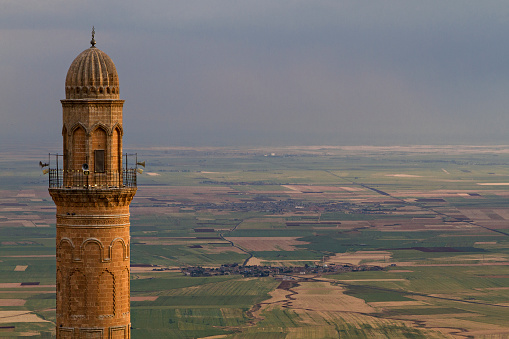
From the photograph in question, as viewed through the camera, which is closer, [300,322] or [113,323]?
[113,323]

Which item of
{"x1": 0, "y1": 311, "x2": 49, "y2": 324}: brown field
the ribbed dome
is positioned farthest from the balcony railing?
{"x1": 0, "y1": 311, "x2": 49, "y2": 324}: brown field

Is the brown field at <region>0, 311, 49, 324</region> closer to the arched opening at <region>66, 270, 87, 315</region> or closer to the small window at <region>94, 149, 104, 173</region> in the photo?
the arched opening at <region>66, 270, 87, 315</region>

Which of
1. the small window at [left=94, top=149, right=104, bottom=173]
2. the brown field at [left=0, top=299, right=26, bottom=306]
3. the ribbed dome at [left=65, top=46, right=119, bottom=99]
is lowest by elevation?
the brown field at [left=0, top=299, right=26, bottom=306]

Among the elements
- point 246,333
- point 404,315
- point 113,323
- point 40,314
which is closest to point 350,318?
point 404,315

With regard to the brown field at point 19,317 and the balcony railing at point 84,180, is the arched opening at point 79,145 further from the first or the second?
the brown field at point 19,317

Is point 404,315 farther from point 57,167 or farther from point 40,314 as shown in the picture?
point 57,167
